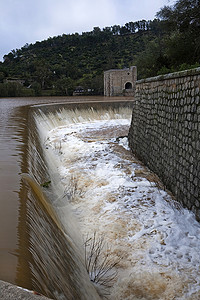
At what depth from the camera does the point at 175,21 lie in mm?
13156

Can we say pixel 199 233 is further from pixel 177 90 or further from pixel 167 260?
pixel 177 90

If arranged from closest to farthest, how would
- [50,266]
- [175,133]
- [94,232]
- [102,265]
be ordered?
1. [50,266]
2. [102,265]
3. [94,232]
4. [175,133]

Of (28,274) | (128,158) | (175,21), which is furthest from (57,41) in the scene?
(28,274)

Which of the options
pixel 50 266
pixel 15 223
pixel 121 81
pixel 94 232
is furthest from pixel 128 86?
pixel 50 266

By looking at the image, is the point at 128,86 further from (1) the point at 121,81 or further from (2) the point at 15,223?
(2) the point at 15,223

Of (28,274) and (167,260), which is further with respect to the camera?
(167,260)

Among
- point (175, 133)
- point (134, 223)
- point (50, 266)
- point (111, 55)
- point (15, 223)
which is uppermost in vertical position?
point (111, 55)

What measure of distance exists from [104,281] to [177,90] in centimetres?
390

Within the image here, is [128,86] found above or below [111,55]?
below

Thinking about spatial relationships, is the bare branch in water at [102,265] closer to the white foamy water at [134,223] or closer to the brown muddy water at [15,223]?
the white foamy water at [134,223]

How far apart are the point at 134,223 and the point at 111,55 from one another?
207 feet

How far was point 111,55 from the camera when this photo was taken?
207 ft

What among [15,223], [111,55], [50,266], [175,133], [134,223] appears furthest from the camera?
[111,55]

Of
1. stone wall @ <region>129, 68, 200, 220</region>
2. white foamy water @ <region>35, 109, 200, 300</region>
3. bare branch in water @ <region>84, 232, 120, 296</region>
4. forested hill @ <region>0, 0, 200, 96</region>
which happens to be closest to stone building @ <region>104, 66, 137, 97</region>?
forested hill @ <region>0, 0, 200, 96</region>
